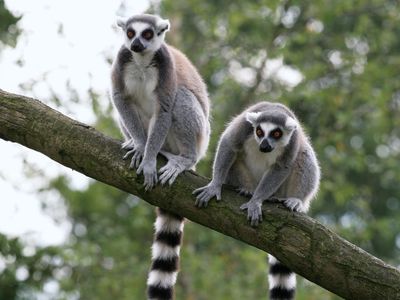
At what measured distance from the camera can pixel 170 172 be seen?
5.27 meters

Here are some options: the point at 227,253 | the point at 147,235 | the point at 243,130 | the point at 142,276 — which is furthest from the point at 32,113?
the point at 147,235

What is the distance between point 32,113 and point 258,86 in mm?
8250

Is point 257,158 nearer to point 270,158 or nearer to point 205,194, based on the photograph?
point 270,158

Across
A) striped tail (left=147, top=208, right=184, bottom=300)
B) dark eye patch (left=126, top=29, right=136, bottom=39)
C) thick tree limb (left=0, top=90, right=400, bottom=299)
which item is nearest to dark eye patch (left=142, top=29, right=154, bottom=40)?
dark eye patch (left=126, top=29, right=136, bottom=39)

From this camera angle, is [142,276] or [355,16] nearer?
[142,276]

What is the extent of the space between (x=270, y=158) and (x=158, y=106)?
1.15 metres

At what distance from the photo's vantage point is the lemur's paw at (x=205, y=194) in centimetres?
484

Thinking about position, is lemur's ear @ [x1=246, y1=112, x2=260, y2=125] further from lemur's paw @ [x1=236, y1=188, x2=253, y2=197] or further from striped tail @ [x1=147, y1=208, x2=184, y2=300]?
striped tail @ [x1=147, y1=208, x2=184, y2=300]

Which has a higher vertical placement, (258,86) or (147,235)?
(258,86)

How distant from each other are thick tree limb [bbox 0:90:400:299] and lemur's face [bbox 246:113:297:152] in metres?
0.91

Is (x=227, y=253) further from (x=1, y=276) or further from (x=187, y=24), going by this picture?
(x=1, y=276)

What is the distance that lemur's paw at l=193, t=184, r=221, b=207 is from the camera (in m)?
4.84

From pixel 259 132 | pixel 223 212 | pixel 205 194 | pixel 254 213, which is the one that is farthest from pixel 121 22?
pixel 254 213

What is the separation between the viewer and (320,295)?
36.2ft
